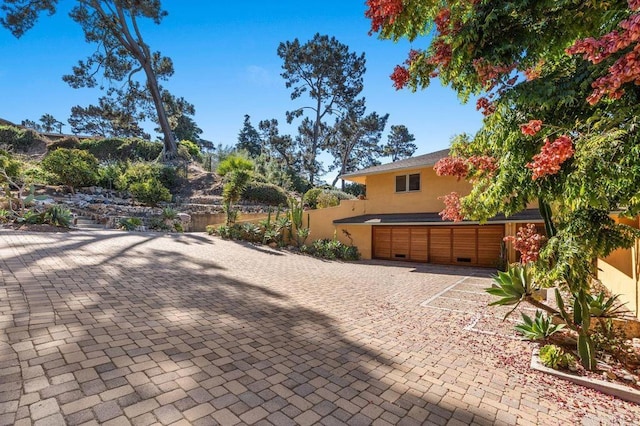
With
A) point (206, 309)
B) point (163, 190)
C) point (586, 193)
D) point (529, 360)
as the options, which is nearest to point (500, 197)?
point (586, 193)

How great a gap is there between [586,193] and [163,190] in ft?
→ 70.2

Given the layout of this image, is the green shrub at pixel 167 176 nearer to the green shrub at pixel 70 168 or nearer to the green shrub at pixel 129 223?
the green shrub at pixel 70 168

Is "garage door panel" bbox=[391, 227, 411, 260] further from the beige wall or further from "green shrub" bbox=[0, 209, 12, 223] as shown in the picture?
"green shrub" bbox=[0, 209, 12, 223]

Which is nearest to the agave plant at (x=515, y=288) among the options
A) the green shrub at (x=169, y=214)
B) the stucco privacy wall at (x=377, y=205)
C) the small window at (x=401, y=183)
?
the stucco privacy wall at (x=377, y=205)

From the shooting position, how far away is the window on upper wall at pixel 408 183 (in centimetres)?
1573

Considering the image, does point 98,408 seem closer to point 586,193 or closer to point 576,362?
point 586,193

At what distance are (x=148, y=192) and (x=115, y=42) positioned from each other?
16.7 meters

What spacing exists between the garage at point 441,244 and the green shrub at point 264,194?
31.9 ft

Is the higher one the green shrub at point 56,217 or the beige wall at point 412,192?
the beige wall at point 412,192

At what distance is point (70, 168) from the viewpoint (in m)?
17.8

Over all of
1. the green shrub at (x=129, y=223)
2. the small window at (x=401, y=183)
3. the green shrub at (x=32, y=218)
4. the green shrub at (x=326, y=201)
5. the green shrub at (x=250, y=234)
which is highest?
the small window at (x=401, y=183)

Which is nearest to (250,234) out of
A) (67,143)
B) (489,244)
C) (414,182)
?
(414,182)

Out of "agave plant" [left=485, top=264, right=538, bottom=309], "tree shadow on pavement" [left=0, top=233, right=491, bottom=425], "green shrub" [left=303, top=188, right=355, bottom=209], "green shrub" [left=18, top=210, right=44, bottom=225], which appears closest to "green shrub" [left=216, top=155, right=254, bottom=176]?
"green shrub" [left=303, top=188, right=355, bottom=209]

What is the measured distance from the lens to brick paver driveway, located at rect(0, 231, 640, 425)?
2.79 m
